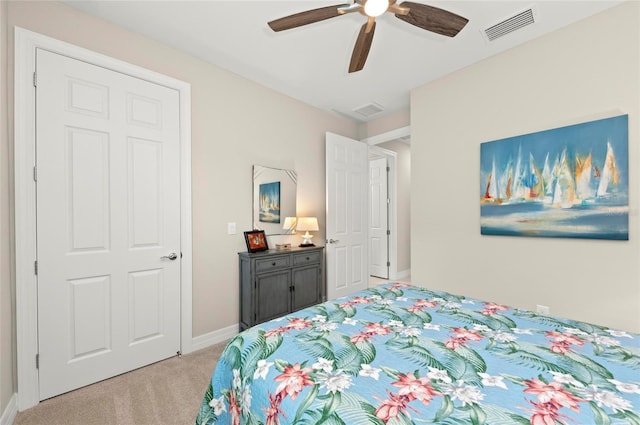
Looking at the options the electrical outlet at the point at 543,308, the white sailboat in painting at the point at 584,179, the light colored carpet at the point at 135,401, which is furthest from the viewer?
the electrical outlet at the point at 543,308

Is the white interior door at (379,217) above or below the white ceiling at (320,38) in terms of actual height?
below

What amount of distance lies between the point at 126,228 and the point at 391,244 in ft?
13.9

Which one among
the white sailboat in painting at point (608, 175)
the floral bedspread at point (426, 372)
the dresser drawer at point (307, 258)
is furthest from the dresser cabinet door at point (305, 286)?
the white sailboat in painting at point (608, 175)

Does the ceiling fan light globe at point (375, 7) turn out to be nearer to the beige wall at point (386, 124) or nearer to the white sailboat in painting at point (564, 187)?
the white sailboat in painting at point (564, 187)

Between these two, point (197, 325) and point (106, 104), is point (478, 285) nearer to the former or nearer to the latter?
point (197, 325)

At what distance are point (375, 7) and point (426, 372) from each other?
177 centimetres

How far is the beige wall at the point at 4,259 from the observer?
5.34 ft

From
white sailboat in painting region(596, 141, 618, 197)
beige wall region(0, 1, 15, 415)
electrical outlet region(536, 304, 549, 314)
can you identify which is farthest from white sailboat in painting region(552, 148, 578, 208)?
beige wall region(0, 1, 15, 415)

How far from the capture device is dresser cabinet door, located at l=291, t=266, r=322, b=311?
3123 mm

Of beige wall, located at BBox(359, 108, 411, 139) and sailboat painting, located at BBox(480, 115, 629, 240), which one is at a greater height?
beige wall, located at BBox(359, 108, 411, 139)

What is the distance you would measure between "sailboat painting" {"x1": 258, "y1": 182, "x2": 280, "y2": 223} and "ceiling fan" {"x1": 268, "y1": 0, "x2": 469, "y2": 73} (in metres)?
1.74

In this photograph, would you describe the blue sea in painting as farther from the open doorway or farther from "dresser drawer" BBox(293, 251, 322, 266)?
the open doorway

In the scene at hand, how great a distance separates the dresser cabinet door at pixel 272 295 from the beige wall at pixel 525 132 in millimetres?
1551

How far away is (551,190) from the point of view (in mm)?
2283
